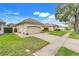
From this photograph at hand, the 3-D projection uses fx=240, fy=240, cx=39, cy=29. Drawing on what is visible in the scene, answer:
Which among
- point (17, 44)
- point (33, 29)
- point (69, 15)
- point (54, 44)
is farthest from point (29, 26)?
point (69, 15)

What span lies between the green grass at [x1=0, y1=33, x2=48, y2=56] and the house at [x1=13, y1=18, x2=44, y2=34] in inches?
3.6

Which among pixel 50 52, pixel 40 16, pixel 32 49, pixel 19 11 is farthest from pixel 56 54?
pixel 19 11

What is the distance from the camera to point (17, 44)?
9.51 ft

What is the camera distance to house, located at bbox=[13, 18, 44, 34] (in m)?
2.92

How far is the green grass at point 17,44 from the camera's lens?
2857 millimetres

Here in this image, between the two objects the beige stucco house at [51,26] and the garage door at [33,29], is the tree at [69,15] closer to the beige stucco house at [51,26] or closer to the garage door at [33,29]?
the beige stucco house at [51,26]

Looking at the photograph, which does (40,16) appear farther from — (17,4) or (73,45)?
(73,45)

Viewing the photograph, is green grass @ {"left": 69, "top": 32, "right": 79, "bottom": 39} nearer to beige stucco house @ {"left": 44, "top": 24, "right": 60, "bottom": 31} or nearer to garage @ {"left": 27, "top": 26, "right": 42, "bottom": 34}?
beige stucco house @ {"left": 44, "top": 24, "right": 60, "bottom": 31}

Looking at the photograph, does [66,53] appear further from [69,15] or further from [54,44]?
[69,15]

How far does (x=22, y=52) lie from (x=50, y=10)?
61 centimetres

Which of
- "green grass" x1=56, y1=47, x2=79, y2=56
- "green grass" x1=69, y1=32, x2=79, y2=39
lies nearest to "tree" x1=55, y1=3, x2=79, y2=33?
"green grass" x1=69, y1=32, x2=79, y2=39

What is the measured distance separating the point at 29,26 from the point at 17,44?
0.27 m

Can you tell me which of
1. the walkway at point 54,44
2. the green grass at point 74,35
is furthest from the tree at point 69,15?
the walkway at point 54,44

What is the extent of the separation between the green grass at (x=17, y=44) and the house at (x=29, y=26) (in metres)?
0.09
